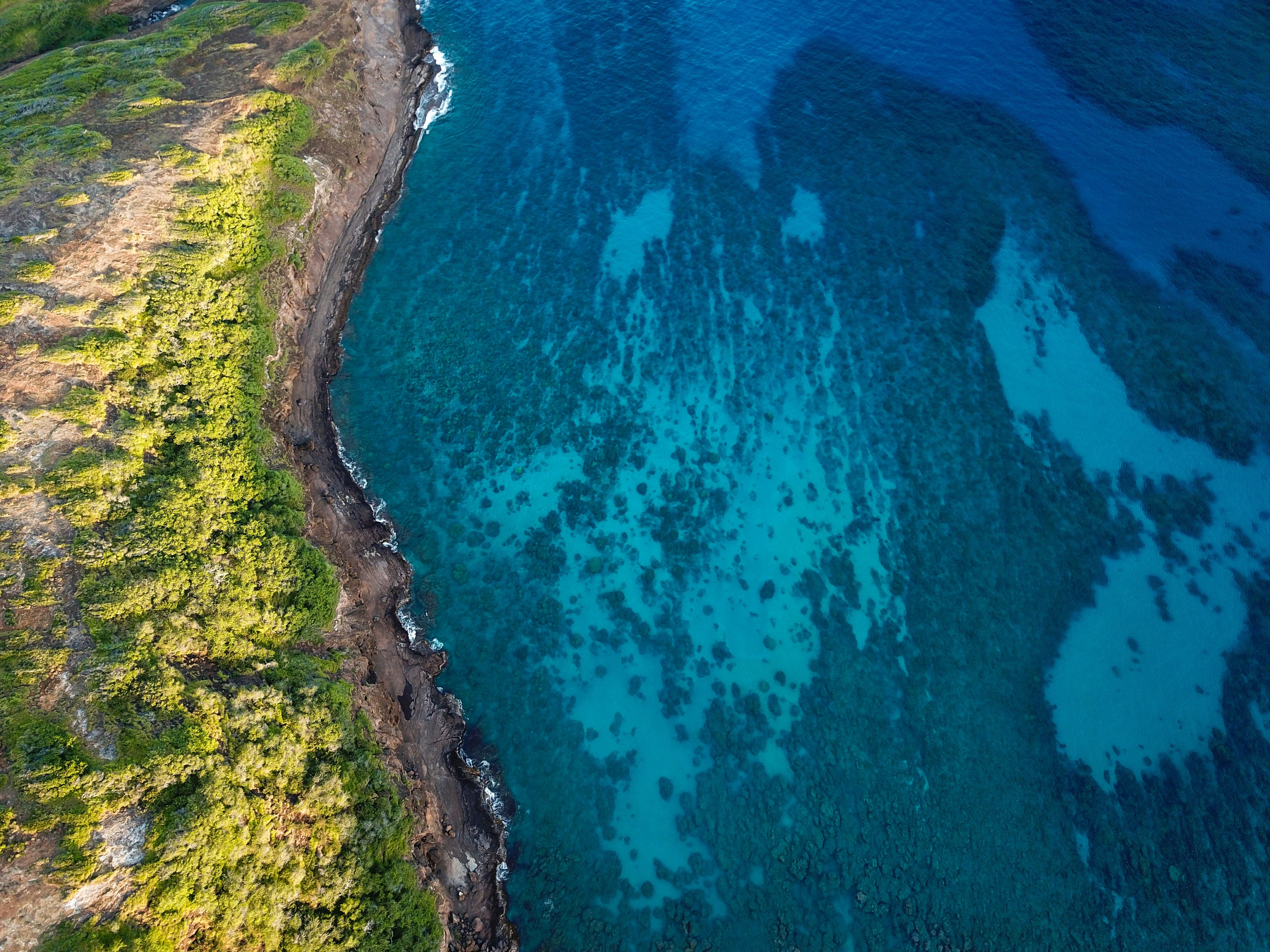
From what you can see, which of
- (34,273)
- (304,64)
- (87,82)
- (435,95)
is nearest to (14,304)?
(34,273)

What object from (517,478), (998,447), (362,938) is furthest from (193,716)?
(998,447)

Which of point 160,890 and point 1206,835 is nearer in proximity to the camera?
point 160,890

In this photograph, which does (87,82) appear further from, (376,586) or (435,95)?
(376,586)

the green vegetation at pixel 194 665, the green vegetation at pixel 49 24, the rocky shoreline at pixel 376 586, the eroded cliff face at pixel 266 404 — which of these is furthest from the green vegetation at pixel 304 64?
the green vegetation at pixel 49 24

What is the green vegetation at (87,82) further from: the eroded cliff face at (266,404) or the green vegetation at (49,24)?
the green vegetation at (49,24)

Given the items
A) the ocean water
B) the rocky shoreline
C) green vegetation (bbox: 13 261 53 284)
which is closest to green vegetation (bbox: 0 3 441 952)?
the rocky shoreline

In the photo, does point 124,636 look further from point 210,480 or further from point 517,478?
point 517,478

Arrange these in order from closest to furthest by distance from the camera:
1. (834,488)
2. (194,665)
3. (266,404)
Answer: (194,665) < (266,404) < (834,488)
